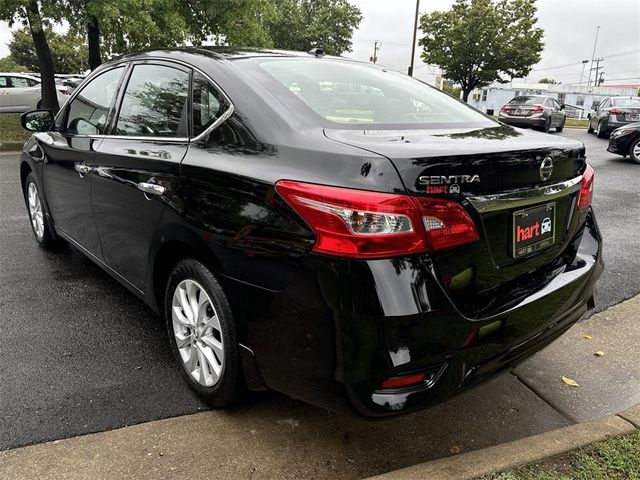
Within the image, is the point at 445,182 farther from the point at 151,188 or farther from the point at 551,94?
the point at 551,94

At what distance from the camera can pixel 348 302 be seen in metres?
1.72

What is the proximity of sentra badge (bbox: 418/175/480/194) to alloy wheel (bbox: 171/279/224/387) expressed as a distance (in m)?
1.06

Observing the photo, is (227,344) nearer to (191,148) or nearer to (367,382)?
(367,382)

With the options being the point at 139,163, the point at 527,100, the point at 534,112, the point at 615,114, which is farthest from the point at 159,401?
the point at 527,100

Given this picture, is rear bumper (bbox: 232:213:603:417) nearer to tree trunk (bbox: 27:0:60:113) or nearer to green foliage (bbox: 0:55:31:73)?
tree trunk (bbox: 27:0:60:113)

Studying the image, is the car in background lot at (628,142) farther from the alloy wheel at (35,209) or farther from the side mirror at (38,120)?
the alloy wheel at (35,209)

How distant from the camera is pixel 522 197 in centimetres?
198

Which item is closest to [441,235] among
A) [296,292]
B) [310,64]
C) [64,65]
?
[296,292]

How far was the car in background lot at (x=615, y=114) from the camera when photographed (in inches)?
632

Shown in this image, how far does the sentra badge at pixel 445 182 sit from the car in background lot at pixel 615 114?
16.7 meters

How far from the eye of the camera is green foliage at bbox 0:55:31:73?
191ft

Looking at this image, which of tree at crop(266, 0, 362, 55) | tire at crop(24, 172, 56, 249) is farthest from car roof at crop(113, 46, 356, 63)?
tree at crop(266, 0, 362, 55)

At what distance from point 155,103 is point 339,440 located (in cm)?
196

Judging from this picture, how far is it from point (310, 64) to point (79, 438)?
7.02 feet
